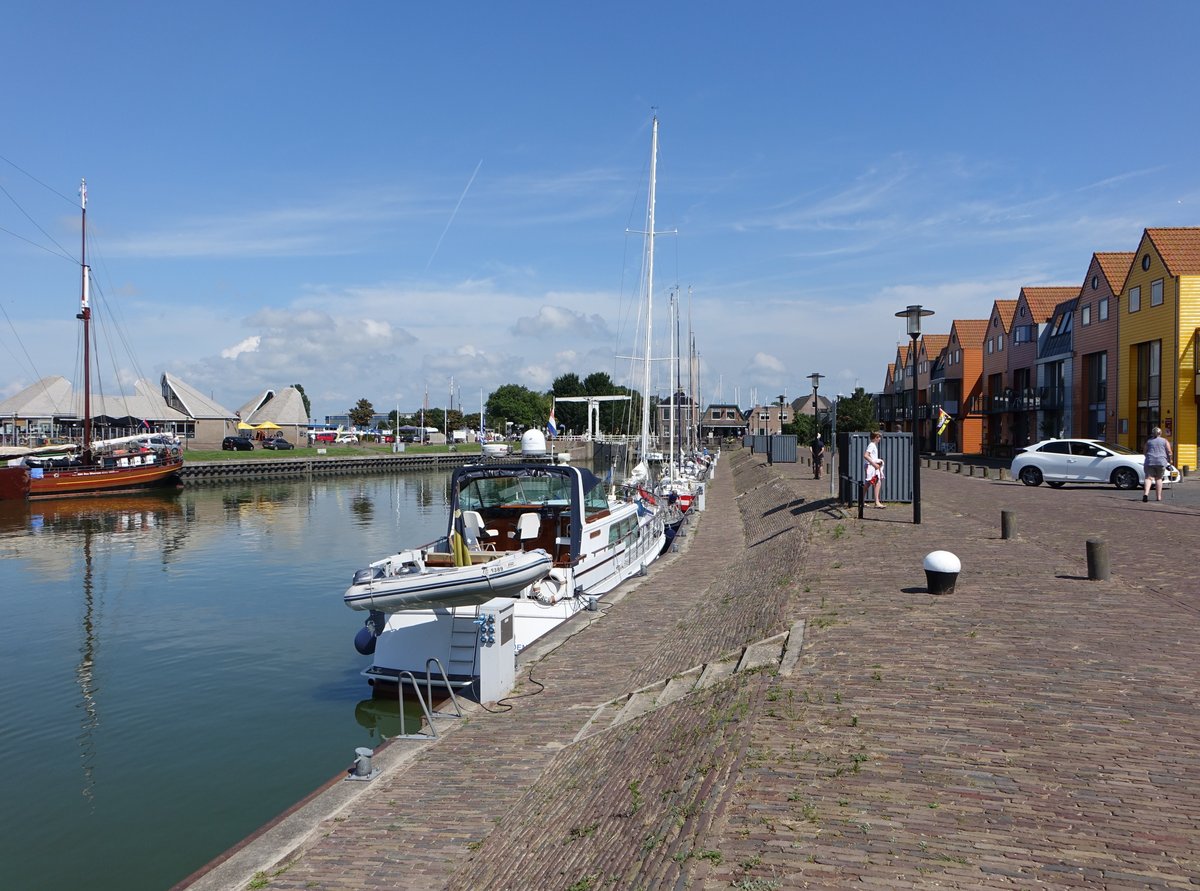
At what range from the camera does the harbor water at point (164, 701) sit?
973 cm

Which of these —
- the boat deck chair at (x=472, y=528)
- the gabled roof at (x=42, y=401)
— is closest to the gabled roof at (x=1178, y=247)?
the boat deck chair at (x=472, y=528)

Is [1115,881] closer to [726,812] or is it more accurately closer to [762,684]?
[726,812]

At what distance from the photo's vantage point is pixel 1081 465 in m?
28.3

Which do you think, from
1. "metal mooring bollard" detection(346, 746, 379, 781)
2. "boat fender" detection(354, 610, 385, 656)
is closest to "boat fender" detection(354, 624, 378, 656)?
"boat fender" detection(354, 610, 385, 656)

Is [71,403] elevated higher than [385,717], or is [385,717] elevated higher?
[71,403]

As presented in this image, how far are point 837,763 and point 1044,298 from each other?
184 feet

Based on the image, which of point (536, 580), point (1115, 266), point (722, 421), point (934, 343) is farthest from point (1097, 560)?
point (722, 421)

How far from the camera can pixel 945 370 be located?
7112cm

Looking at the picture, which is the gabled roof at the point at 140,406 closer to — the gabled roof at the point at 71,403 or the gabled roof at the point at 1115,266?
the gabled roof at the point at 71,403

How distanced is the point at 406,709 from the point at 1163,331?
36.9 metres

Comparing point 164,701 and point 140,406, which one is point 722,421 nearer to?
point 140,406

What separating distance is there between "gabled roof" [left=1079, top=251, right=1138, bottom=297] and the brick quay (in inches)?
1338

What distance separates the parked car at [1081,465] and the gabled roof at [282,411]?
101116 millimetres

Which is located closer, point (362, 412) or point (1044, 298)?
point (1044, 298)
